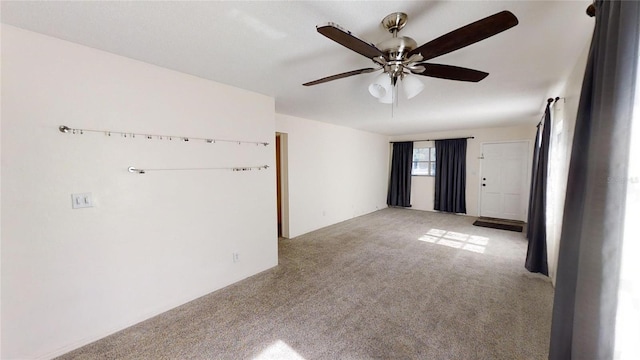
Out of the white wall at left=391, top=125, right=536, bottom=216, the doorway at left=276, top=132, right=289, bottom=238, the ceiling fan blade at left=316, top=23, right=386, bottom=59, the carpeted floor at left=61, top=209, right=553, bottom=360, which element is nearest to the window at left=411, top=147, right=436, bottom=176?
the white wall at left=391, top=125, right=536, bottom=216

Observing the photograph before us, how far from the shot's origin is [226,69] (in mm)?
2297

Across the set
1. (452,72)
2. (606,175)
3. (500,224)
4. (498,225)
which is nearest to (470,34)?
(452,72)

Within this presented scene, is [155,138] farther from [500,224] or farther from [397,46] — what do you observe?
[500,224]

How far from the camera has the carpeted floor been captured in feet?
6.04

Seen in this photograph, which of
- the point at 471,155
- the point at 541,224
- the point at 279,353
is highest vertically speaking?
the point at 471,155

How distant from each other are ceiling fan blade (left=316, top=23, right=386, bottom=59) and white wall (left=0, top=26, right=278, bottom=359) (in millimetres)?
1863

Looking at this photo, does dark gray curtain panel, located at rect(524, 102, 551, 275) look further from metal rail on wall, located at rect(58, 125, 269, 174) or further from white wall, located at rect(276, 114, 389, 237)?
metal rail on wall, located at rect(58, 125, 269, 174)

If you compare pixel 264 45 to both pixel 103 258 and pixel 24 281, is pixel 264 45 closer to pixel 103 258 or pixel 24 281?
pixel 103 258

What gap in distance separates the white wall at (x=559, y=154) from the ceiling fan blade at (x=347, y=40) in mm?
1804

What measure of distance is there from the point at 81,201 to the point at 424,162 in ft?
23.5

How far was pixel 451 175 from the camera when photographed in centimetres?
647

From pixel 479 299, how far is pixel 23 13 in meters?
4.27

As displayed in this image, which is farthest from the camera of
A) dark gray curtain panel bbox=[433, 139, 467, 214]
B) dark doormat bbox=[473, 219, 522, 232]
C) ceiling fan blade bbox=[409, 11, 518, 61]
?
dark gray curtain panel bbox=[433, 139, 467, 214]

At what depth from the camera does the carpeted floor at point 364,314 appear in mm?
1841
